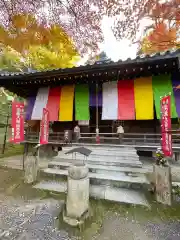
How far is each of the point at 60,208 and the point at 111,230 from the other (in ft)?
4.90

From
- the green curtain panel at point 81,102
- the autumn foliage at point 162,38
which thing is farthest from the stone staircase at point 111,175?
the autumn foliage at point 162,38

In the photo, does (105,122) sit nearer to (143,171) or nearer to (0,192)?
(143,171)

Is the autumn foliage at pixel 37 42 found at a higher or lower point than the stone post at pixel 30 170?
higher

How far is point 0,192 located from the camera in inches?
190

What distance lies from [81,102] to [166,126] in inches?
212

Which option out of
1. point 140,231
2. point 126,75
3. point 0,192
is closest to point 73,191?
point 140,231

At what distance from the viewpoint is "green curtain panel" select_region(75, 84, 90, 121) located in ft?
29.7

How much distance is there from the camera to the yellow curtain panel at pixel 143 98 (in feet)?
Answer: 26.2

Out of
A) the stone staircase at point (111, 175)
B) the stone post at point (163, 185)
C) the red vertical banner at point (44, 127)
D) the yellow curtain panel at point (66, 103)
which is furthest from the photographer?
the yellow curtain panel at point (66, 103)

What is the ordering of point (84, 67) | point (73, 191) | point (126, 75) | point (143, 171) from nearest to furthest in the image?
point (73, 191) < point (143, 171) < point (84, 67) < point (126, 75)

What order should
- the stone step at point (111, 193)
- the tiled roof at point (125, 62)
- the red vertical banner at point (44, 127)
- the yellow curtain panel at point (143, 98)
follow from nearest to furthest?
the stone step at point (111, 193), the tiled roof at point (125, 62), the red vertical banner at point (44, 127), the yellow curtain panel at point (143, 98)

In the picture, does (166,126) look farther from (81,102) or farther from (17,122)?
(17,122)

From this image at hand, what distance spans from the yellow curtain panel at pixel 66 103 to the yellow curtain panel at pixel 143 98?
4080mm

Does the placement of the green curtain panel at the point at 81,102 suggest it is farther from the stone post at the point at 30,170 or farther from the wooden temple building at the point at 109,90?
the stone post at the point at 30,170
